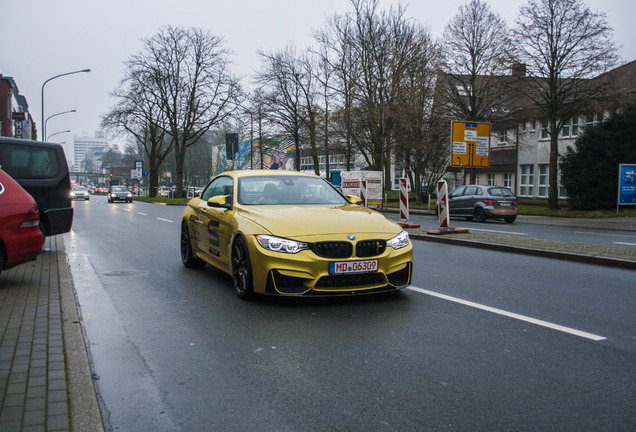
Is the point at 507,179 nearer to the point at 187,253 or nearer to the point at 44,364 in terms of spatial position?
the point at 187,253

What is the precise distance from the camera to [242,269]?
6.51m

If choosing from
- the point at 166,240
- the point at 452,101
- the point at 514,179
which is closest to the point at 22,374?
the point at 166,240

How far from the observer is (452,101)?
120 ft

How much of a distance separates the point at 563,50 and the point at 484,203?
1109cm

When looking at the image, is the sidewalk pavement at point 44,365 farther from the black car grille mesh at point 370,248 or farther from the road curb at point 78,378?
the black car grille mesh at point 370,248

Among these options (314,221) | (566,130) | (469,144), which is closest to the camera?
(314,221)

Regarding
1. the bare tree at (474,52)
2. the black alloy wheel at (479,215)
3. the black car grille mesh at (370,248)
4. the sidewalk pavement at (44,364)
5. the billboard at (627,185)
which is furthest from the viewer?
the bare tree at (474,52)

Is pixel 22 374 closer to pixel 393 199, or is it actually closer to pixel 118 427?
pixel 118 427

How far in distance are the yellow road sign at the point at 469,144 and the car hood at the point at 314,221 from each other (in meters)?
16.9

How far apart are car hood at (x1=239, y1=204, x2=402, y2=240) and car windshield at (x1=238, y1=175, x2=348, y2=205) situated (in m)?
0.29

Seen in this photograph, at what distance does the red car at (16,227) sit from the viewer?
6.97 meters

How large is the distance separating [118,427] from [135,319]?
2641 millimetres

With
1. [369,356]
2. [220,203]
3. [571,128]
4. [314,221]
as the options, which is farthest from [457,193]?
[571,128]

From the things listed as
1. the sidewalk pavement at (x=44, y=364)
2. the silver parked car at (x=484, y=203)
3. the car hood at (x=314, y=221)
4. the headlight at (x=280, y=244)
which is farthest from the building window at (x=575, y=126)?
the sidewalk pavement at (x=44, y=364)
